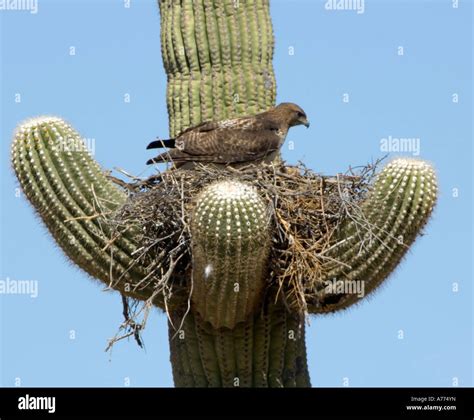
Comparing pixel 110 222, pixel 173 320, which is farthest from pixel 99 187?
pixel 173 320

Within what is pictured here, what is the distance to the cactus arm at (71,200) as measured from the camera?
1083 cm

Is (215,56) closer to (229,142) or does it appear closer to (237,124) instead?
(237,124)

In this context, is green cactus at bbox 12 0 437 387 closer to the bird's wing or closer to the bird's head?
the bird's wing

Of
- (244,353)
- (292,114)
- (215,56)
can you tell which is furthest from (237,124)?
(244,353)

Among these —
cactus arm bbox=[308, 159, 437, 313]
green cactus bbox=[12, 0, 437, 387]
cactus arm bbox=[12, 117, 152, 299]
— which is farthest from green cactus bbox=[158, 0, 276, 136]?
cactus arm bbox=[308, 159, 437, 313]

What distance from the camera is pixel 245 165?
12.4 m

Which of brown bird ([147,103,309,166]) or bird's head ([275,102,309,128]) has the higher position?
bird's head ([275,102,309,128])

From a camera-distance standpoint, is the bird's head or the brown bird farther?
the bird's head

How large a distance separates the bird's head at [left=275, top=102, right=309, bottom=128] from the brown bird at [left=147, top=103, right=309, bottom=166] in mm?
196

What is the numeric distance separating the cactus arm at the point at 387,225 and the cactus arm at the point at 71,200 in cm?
169

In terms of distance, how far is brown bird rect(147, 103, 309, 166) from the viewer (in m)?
12.1

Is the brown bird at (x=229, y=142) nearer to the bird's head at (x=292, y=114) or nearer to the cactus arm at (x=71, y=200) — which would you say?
the bird's head at (x=292, y=114)

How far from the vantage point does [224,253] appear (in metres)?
10.0

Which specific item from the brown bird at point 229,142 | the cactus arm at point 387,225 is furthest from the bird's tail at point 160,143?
the cactus arm at point 387,225
